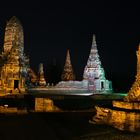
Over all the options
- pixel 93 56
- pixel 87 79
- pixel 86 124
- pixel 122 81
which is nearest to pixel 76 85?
pixel 87 79

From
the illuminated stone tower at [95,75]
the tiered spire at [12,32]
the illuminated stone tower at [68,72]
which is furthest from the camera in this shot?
the illuminated stone tower at [68,72]

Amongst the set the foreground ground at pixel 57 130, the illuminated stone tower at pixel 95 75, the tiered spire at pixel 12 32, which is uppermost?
the tiered spire at pixel 12 32

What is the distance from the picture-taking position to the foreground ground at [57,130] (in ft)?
33.6

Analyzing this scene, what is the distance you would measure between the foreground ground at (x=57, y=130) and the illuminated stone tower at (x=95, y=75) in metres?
27.2

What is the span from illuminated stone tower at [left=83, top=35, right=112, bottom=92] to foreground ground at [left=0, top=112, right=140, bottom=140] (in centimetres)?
2721

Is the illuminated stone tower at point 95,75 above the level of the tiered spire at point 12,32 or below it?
below

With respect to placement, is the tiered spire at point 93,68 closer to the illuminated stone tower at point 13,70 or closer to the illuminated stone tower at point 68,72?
the illuminated stone tower at point 68,72

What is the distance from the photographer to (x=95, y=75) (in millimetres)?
Answer: 41406

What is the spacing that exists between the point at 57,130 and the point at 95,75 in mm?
30283

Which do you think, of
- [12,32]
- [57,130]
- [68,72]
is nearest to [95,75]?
[68,72]

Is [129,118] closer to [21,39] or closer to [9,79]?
[9,79]

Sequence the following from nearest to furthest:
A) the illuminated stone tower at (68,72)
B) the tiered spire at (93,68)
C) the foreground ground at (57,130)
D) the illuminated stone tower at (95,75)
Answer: the foreground ground at (57,130) → the illuminated stone tower at (95,75) → the tiered spire at (93,68) → the illuminated stone tower at (68,72)

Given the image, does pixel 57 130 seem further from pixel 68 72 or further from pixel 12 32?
pixel 68 72

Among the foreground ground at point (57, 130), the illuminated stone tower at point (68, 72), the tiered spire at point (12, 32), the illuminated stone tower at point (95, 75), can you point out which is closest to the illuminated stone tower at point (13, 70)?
the tiered spire at point (12, 32)
